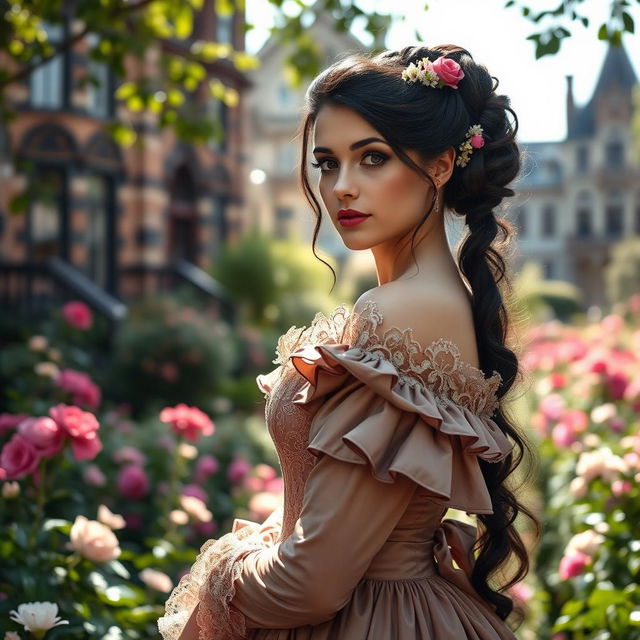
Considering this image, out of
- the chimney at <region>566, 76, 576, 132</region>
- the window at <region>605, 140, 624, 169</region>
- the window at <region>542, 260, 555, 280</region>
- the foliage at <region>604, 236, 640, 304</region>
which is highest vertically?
the chimney at <region>566, 76, 576, 132</region>

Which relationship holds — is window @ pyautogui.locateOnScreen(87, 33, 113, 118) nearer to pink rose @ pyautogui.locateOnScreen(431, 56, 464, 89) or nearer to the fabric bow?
pink rose @ pyautogui.locateOnScreen(431, 56, 464, 89)

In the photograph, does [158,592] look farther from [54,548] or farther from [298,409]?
[298,409]

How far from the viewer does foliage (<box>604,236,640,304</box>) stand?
102ft

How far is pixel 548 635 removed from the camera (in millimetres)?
4867

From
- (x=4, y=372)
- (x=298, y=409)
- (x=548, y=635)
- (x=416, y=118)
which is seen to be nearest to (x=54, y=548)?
(x=298, y=409)

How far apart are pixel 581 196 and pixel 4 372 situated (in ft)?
156

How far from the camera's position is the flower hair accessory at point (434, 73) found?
2256 millimetres

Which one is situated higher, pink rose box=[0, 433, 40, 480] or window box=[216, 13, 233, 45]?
window box=[216, 13, 233, 45]

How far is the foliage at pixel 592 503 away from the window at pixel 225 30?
551 inches

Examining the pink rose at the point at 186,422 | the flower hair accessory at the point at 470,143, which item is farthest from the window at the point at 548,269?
the flower hair accessory at the point at 470,143

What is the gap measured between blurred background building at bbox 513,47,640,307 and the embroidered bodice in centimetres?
4861

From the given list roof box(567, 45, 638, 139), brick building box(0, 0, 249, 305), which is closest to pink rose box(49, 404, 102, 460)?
brick building box(0, 0, 249, 305)

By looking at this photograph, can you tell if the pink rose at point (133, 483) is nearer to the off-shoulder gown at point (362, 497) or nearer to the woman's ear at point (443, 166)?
the off-shoulder gown at point (362, 497)

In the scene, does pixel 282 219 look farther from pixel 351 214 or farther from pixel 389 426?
pixel 389 426
